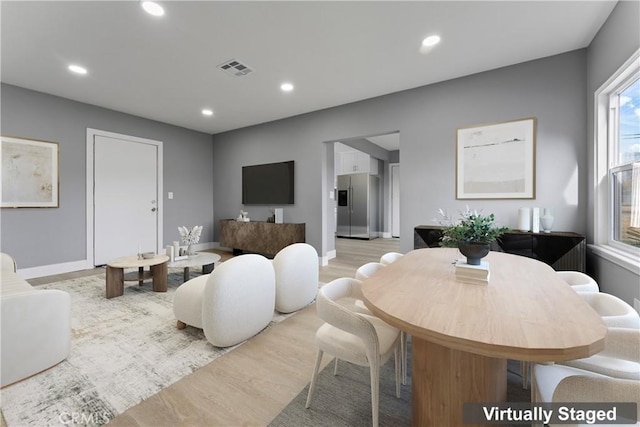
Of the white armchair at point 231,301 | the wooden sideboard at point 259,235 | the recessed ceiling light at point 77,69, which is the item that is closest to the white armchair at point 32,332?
the white armchair at point 231,301

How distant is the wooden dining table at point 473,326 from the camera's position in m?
0.75

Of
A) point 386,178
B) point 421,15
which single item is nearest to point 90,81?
point 421,15

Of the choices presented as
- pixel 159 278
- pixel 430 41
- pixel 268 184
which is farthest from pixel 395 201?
pixel 159 278

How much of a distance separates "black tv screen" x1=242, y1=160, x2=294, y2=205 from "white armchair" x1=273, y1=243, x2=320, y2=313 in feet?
7.91

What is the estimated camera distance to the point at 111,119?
177 inches

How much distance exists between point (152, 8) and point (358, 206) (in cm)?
629

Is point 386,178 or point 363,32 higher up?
point 363,32

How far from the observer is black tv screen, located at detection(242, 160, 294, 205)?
16.6 feet

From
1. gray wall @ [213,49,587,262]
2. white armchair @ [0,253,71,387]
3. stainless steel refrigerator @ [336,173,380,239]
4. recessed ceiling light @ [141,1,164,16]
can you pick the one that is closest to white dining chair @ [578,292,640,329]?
gray wall @ [213,49,587,262]

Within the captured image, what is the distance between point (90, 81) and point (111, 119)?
3.94ft

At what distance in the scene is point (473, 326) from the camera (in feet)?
2.74

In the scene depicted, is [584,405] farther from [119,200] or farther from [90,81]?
[119,200]

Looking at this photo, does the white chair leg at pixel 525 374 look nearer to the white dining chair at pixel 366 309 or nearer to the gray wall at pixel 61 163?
the white dining chair at pixel 366 309

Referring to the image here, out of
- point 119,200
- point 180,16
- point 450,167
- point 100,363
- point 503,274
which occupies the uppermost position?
point 180,16
